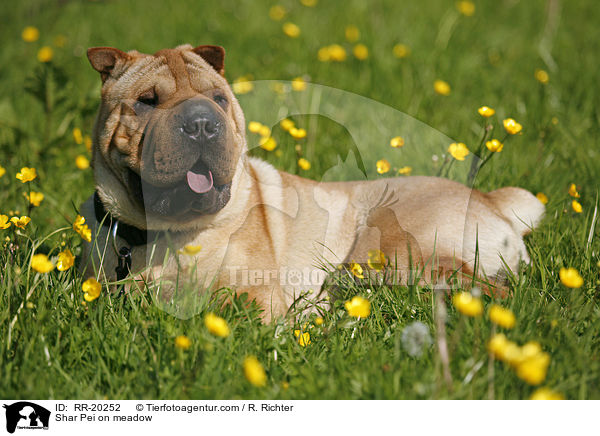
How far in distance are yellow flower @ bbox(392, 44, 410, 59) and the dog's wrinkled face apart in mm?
3193

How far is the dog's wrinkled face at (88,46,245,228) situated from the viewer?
2615 millimetres

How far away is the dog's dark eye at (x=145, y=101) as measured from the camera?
8.96 feet

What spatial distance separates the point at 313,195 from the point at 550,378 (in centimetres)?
175

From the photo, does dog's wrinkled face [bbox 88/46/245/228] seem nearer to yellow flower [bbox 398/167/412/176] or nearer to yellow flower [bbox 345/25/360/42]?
yellow flower [bbox 398/167/412/176]

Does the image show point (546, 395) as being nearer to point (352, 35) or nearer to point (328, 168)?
point (328, 168)

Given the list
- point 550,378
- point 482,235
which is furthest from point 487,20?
point 550,378

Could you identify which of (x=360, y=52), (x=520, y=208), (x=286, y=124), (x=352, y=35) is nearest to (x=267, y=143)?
(x=286, y=124)

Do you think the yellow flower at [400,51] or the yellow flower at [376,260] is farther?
the yellow flower at [400,51]

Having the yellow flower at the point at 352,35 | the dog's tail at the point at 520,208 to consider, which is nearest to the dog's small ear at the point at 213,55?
the dog's tail at the point at 520,208

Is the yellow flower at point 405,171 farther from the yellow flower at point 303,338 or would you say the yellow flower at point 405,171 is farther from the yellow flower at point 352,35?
the yellow flower at point 352,35

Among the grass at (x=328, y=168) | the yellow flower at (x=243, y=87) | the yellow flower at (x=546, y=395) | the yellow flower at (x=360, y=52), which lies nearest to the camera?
the yellow flower at (x=546, y=395)

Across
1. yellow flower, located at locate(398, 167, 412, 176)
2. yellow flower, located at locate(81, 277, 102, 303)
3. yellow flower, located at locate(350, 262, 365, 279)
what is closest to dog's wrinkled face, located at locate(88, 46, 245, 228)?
yellow flower, located at locate(81, 277, 102, 303)

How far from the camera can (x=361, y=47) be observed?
5598mm
